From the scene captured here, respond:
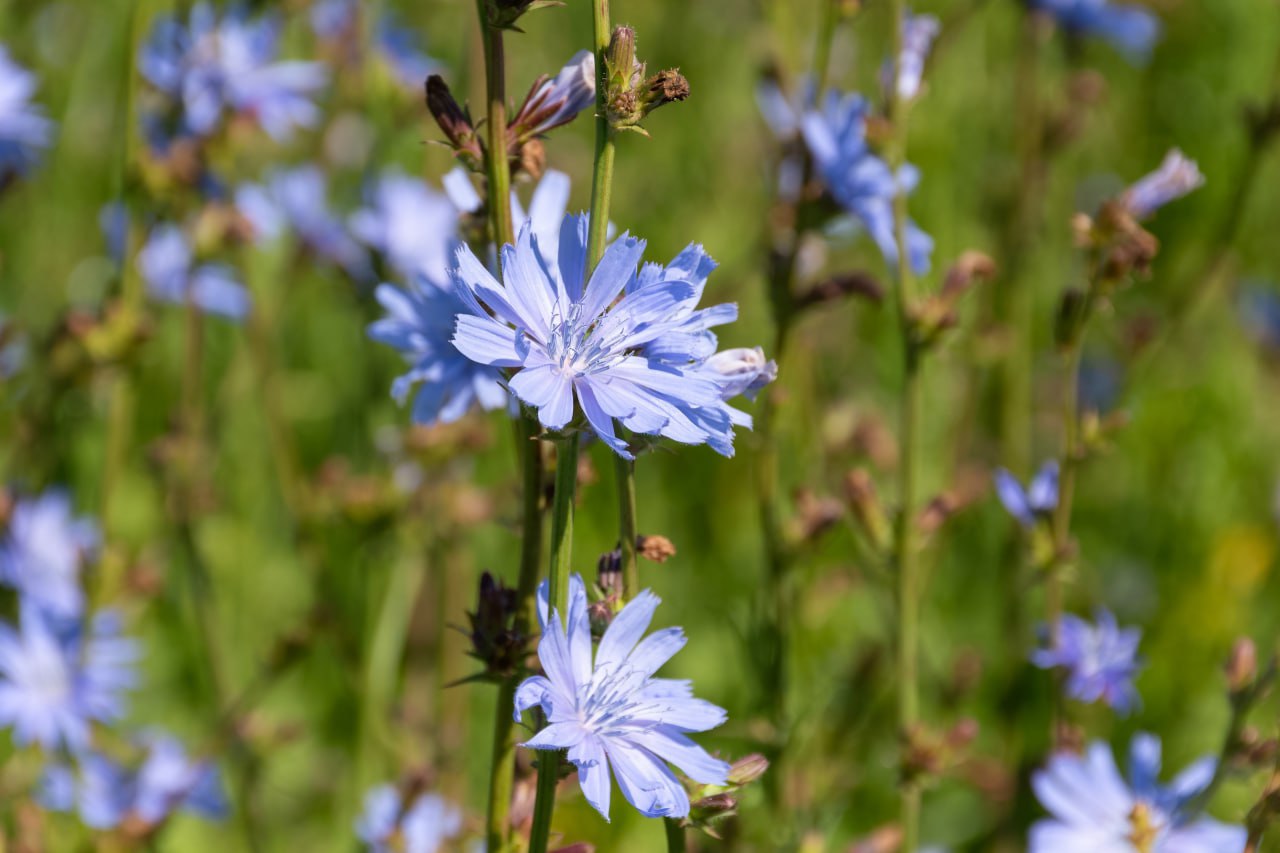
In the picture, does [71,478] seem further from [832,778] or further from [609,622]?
[609,622]

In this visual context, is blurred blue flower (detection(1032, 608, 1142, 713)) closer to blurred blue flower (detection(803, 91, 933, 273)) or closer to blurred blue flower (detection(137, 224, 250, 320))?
blurred blue flower (detection(803, 91, 933, 273))

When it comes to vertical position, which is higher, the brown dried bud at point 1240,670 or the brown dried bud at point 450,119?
the brown dried bud at point 450,119

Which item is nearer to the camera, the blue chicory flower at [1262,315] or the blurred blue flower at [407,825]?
the blurred blue flower at [407,825]

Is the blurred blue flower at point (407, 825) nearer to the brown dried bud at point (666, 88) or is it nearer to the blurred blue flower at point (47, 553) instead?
the blurred blue flower at point (47, 553)

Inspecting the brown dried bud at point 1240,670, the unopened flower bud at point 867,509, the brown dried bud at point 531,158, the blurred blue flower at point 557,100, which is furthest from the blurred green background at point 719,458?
the blurred blue flower at point 557,100

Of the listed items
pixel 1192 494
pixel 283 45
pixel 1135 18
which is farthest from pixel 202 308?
pixel 1192 494

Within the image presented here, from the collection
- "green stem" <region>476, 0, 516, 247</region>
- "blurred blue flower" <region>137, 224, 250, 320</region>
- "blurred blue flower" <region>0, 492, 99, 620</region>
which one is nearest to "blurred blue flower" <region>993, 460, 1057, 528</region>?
"green stem" <region>476, 0, 516, 247</region>
